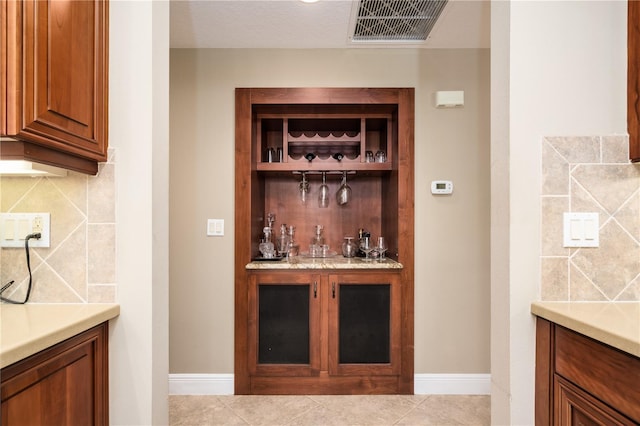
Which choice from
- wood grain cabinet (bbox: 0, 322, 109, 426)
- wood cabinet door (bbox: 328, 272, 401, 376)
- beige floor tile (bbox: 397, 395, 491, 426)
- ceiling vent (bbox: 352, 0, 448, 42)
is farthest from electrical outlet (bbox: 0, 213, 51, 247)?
beige floor tile (bbox: 397, 395, 491, 426)

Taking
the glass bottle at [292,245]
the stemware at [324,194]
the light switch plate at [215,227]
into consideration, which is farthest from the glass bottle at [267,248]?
the stemware at [324,194]

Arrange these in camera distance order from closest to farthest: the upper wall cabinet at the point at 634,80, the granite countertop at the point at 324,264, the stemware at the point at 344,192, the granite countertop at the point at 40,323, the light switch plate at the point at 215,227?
1. the granite countertop at the point at 40,323
2. the upper wall cabinet at the point at 634,80
3. the granite countertop at the point at 324,264
4. the light switch plate at the point at 215,227
5. the stemware at the point at 344,192

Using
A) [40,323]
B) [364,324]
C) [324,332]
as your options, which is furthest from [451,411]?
[40,323]

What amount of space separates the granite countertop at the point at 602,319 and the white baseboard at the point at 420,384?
1579 millimetres

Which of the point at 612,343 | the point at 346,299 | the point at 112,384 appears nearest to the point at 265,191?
the point at 346,299

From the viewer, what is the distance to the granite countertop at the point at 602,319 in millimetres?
824

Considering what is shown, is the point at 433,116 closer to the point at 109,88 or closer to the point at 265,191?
the point at 265,191

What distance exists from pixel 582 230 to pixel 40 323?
1.66 meters

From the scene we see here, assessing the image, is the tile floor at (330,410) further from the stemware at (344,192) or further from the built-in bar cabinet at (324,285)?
the stemware at (344,192)

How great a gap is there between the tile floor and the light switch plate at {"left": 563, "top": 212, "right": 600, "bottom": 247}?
152 cm

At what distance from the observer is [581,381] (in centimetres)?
97

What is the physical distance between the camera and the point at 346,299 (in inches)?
94.5

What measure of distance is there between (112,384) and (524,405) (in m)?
1.36

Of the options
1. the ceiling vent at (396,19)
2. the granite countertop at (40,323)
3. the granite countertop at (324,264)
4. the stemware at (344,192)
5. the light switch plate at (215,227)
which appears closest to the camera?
the granite countertop at (40,323)
